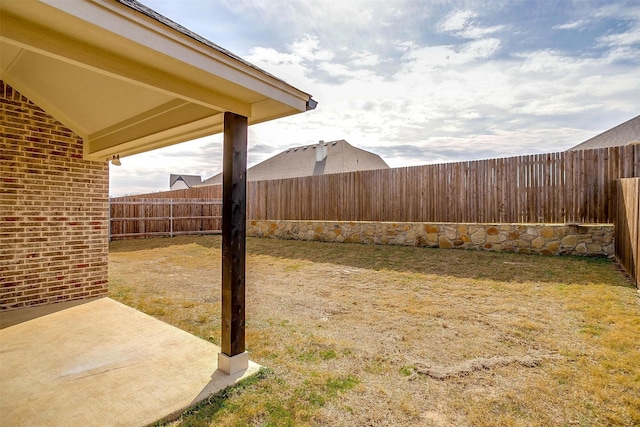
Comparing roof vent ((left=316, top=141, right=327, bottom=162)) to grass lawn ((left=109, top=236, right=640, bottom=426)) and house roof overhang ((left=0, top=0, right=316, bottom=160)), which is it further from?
house roof overhang ((left=0, top=0, right=316, bottom=160))

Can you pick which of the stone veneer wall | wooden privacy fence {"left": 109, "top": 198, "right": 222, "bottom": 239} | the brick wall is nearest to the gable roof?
wooden privacy fence {"left": 109, "top": 198, "right": 222, "bottom": 239}

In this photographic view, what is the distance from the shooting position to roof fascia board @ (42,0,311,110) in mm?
1572

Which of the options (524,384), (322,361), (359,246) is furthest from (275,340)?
(359,246)

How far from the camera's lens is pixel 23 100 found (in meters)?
4.06

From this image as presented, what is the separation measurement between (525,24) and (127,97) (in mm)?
7146

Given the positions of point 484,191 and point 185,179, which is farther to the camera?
point 185,179

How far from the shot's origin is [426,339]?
10.8 feet

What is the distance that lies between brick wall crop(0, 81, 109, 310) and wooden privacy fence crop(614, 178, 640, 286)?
25.2 feet

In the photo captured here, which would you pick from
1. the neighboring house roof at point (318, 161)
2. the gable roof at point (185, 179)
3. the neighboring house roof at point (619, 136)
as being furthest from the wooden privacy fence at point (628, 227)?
the gable roof at point (185, 179)

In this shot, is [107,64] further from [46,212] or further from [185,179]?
[185,179]

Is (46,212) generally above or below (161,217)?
above

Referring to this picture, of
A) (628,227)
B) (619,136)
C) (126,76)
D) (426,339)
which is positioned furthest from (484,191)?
(619,136)

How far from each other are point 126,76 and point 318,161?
16.2 meters

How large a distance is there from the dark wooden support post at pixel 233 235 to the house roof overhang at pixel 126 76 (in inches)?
9.2
